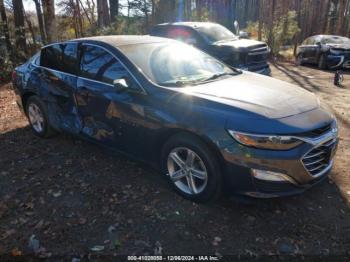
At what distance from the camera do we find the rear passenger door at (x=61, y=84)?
4523 millimetres

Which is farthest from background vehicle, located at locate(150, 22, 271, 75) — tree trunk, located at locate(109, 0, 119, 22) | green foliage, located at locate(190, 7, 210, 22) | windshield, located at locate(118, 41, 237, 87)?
tree trunk, located at locate(109, 0, 119, 22)

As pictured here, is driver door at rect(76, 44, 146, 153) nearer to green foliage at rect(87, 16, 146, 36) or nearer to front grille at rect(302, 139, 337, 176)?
front grille at rect(302, 139, 337, 176)

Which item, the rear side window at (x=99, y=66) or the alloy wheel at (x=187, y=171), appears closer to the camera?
the alloy wheel at (x=187, y=171)

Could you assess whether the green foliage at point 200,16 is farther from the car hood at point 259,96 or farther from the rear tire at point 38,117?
the car hood at point 259,96

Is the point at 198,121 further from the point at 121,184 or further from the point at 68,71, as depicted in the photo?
the point at 68,71

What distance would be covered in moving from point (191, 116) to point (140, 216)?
112 centimetres

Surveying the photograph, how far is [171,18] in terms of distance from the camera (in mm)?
18016

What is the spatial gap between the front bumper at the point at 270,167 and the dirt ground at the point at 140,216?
0.67ft

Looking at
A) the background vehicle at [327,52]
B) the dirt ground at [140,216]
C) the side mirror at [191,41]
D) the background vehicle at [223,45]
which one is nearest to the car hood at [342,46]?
the background vehicle at [327,52]

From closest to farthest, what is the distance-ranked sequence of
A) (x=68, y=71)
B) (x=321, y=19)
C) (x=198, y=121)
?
(x=198, y=121) < (x=68, y=71) < (x=321, y=19)

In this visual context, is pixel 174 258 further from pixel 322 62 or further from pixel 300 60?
pixel 300 60

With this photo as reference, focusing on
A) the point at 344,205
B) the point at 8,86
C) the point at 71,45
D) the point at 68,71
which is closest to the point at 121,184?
the point at 68,71

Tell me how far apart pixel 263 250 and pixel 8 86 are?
9.63 m

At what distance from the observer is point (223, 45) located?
8789mm
